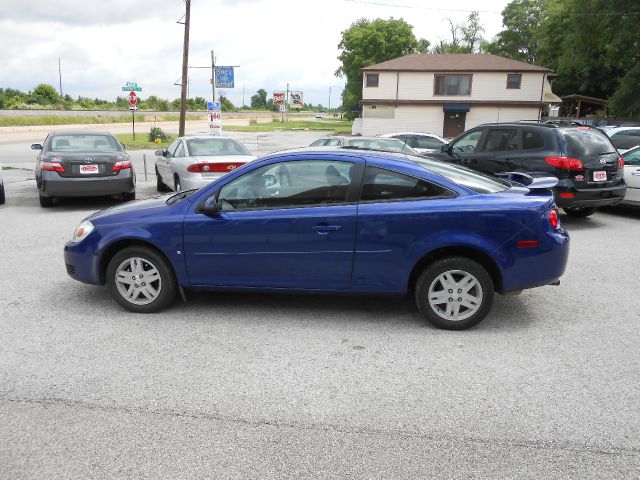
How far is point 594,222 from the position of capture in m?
9.83

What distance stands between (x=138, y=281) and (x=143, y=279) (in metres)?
0.05

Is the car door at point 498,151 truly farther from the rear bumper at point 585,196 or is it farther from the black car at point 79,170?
the black car at point 79,170

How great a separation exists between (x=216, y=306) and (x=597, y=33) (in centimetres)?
3862

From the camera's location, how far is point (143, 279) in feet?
16.4

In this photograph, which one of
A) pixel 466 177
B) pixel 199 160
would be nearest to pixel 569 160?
pixel 466 177

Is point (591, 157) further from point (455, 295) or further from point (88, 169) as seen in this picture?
point (88, 169)

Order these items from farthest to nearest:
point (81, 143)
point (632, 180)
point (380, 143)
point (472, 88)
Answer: point (472, 88) → point (380, 143) → point (81, 143) → point (632, 180)

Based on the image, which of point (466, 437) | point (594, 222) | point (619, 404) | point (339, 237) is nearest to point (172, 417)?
point (466, 437)

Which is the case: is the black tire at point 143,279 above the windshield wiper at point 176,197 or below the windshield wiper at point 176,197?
below

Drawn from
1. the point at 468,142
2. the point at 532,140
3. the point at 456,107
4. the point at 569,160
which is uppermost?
the point at 456,107

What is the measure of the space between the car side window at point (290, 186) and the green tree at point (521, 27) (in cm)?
6677

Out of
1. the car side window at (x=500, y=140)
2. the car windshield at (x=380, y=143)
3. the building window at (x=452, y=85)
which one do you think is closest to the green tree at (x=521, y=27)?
the building window at (x=452, y=85)

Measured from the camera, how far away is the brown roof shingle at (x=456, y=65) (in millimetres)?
40719

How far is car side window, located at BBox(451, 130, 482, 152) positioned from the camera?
10.1m
